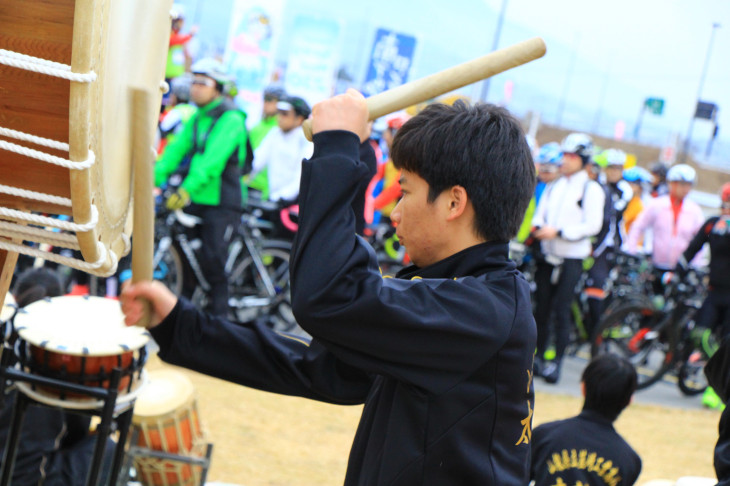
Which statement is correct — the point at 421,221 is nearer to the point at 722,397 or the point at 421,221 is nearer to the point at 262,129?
the point at 722,397

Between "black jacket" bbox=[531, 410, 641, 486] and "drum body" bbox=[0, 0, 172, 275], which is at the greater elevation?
"drum body" bbox=[0, 0, 172, 275]

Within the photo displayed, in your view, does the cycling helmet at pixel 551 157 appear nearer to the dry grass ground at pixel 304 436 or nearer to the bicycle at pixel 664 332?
the bicycle at pixel 664 332

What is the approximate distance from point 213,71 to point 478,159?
5319 mm

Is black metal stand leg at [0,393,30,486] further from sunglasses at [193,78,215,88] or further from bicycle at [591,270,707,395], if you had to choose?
bicycle at [591,270,707,395]

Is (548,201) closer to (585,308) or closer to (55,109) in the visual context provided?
(585,308)

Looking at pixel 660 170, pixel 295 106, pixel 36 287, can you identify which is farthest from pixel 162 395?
pixel 660 170

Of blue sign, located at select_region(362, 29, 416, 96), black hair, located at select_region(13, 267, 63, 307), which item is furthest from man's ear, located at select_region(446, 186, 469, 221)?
blue sign, located at select_region(362, 29, 416, 96)

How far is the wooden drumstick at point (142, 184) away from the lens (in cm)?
130

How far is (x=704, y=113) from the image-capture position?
15531 millimetres

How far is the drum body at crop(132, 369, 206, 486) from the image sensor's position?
3604mm

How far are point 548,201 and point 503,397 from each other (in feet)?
19.3

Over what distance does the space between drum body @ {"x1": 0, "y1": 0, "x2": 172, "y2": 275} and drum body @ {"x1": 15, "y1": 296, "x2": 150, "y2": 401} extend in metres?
1.06

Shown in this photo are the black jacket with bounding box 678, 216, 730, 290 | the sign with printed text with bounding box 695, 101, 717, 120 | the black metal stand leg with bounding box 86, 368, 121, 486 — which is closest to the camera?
the black metal stand leg with bounding box 86, 368, 121, 486

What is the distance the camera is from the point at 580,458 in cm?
300
